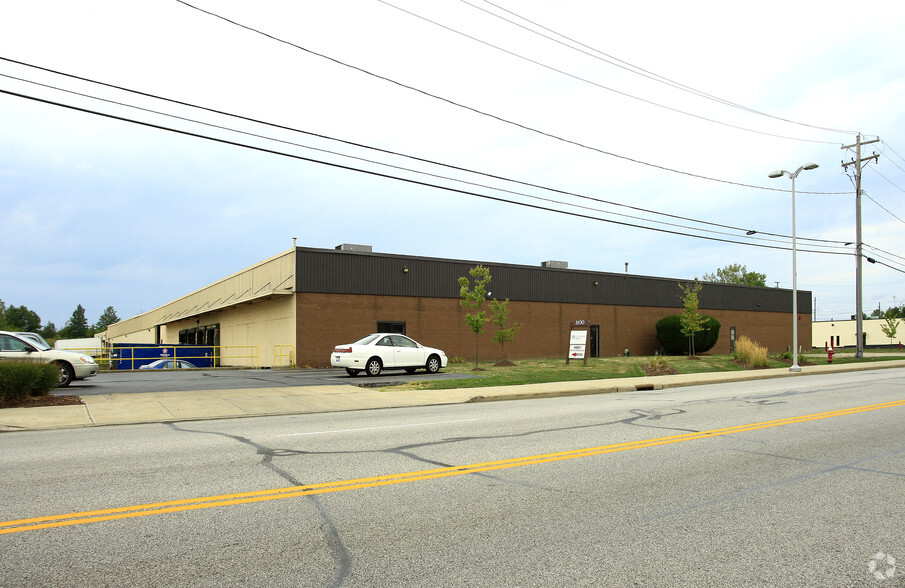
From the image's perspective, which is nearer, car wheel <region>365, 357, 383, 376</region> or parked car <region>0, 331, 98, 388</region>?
parked car <region>0, 331, 98, 388</region>

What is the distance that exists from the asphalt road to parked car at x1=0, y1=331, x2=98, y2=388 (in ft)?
29.6

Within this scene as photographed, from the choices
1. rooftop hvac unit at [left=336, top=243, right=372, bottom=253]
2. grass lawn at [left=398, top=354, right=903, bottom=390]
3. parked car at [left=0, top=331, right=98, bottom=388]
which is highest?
rooftop hvac unit at [left=336, top=243, right=372, bottom=253]

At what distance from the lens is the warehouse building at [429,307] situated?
103 feet

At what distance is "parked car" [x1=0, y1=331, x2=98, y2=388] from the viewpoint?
17641 mm

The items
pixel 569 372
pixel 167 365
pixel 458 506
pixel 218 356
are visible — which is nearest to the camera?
pixel 458 506

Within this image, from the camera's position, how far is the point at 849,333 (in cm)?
8912

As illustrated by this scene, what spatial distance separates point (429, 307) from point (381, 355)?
1204 centimetres

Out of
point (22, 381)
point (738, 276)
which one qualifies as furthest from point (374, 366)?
point (738, 276)

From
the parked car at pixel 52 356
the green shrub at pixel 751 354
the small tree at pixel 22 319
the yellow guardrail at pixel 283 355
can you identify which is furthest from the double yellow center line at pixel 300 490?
the small tree at pixel 22 319

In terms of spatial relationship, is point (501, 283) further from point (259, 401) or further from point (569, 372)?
point (259, 401)

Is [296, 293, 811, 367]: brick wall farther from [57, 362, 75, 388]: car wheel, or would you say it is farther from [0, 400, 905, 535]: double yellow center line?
[0, 400, 905, 535]: double yellow center line

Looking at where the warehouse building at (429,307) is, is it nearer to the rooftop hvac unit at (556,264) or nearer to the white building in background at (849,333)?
the rooftop hvac unit at (556,264)

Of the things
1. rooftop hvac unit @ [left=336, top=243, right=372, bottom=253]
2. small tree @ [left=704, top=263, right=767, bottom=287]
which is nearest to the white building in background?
small tree @ [left=704, top=263, right=767, bottom=287]

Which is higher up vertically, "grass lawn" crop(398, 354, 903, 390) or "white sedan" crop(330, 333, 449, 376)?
"white sedan" crop(330, 333, 449, 376)
